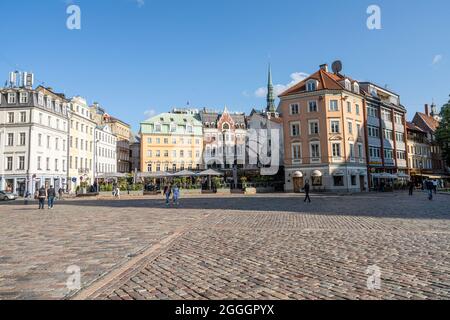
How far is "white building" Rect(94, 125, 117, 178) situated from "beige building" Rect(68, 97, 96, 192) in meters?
1.49

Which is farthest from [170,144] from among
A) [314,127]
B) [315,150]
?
[315,150]

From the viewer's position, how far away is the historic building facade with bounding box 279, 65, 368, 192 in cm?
4800

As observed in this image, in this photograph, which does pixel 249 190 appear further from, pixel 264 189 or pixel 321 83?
pixel 321 83

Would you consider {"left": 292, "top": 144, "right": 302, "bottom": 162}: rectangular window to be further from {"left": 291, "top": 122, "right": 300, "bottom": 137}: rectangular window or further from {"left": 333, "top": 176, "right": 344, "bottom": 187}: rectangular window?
{"left": 333, "top": 176, "right": 344, "bottom": 187}: rectangular window

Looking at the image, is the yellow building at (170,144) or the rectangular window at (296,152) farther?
the yellow building at (170,144)

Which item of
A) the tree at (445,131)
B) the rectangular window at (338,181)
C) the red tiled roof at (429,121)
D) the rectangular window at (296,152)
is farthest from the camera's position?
the red tiled roof at (429,121)

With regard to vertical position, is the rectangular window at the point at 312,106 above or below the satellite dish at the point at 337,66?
below

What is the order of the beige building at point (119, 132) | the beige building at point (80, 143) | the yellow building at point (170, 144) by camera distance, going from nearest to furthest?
the beige building at point (80, 143), the yellow building at point (170, 144), the beige building at point (119, 132)

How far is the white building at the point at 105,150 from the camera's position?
6888 cm

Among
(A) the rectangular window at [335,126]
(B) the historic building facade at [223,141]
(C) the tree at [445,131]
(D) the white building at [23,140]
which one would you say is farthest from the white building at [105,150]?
(C) the tree at [445,131]

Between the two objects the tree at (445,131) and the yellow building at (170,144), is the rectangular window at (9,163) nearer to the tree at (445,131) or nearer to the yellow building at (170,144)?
the yellow building at (170,144)

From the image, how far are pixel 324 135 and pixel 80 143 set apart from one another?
43314 mm

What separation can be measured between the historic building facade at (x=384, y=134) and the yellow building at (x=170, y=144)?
116ft

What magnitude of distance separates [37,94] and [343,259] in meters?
55.7
